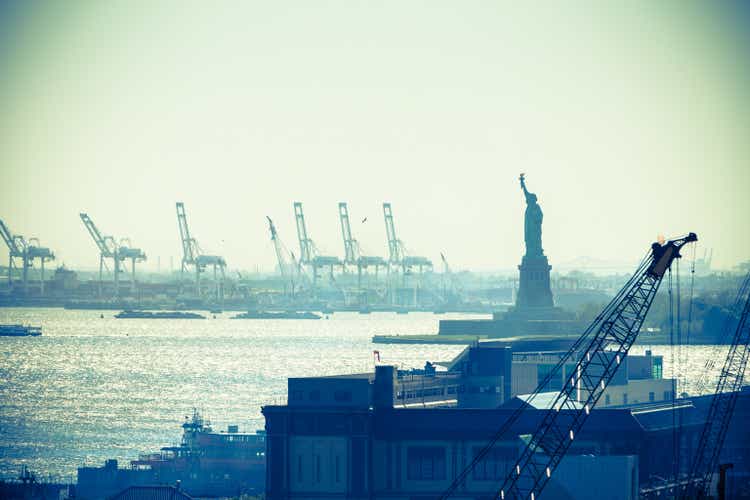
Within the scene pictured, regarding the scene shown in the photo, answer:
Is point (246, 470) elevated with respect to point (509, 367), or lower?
lower

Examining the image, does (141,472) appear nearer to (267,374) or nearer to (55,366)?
(267,374)

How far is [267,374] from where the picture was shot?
11444 cm

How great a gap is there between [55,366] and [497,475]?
8510 centimetres

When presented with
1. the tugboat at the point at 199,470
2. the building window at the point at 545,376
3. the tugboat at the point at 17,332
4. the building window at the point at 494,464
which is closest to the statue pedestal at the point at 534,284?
the building window at the point at 545,376

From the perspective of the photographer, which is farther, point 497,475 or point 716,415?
point 716,415

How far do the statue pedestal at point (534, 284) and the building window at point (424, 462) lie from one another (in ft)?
206

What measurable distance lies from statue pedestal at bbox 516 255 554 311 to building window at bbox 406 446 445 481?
206 ft

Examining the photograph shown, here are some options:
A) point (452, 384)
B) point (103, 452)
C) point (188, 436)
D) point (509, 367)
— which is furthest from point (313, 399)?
point (103, 452)

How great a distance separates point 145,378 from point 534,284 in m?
25.8

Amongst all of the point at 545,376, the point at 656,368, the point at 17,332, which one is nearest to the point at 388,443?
the point at 545,376

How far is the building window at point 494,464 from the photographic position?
4425cm

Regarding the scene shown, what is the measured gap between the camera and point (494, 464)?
146 feet

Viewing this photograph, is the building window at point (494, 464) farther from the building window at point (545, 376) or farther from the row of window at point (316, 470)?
the building window at point (545, 376)

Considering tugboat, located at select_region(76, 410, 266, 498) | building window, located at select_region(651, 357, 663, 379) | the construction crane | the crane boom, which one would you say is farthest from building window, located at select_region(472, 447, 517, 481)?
building window, located at select_region(651, 357, 663, 379)
